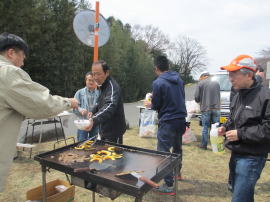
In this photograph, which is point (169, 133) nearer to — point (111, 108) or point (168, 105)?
point (168, 105)

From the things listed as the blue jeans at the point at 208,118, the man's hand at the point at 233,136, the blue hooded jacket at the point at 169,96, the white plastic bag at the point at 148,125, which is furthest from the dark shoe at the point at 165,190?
the white plastic bag at the point at 148,125

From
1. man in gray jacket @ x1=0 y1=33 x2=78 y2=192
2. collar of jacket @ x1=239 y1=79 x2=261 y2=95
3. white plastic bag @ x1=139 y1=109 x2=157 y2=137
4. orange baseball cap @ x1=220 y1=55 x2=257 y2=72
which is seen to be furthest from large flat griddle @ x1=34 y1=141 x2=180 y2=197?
white plastic bag @ x1=139 y1=109 x2=157 y2=137

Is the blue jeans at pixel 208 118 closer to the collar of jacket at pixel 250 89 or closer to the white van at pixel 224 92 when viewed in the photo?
the white van at pixel 224 92

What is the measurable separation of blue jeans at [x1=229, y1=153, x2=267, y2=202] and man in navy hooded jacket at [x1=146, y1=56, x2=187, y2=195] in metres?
1.23

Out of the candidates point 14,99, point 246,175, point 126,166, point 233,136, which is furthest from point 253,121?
point 14,99

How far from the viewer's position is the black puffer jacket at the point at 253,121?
181 centimetres

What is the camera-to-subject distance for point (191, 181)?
12.2 feet

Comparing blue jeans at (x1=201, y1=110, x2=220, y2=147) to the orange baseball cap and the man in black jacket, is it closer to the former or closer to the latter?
the man in black jacket

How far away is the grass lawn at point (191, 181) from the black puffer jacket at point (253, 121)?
157cm

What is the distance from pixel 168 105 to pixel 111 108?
3.02ft

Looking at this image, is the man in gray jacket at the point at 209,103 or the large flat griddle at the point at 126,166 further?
the man in gray jacket at the point at 209,103

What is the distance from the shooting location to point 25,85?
5.18ft

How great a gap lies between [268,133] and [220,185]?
2.17 m

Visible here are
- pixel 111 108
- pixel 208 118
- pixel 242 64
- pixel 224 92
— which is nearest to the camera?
pixel 242 64
